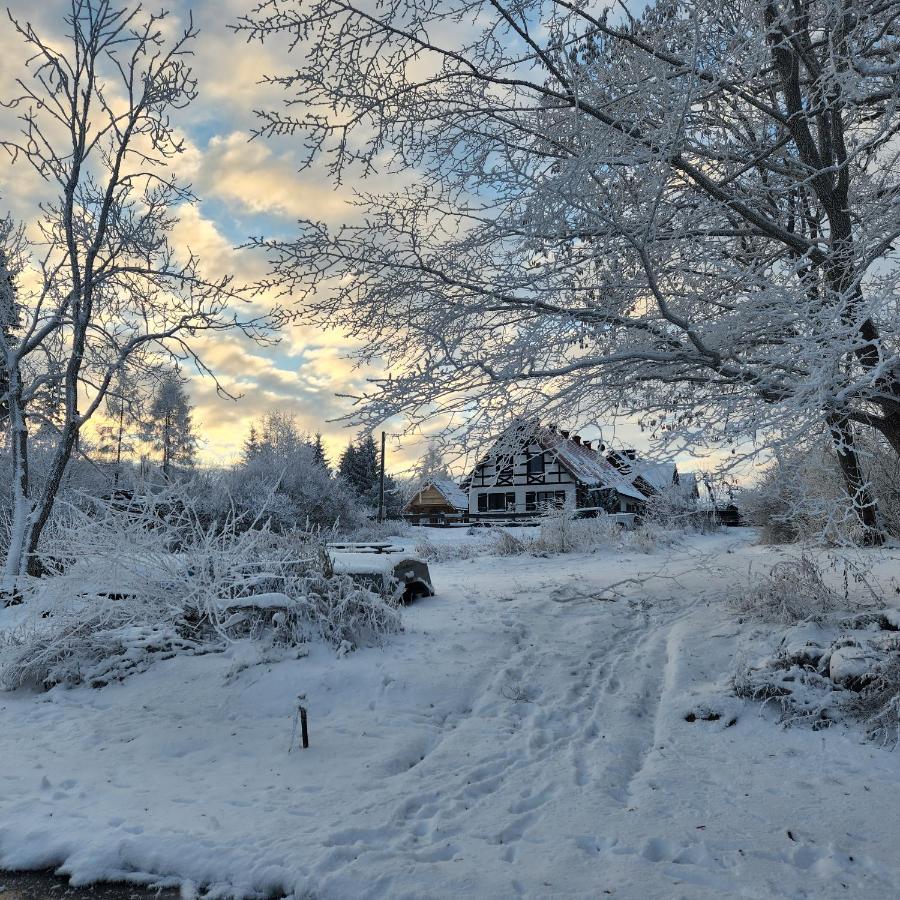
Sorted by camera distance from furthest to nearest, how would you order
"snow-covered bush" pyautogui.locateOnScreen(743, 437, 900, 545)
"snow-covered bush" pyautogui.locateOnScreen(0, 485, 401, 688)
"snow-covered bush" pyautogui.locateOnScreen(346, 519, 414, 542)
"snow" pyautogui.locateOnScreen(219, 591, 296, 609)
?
"snow-covered bush" pyautogui.locateOnScreen(346, 519, 414, 542) → "snow" pyautogui.locateOnScreen(219, 591, 296, 609) → "snow-covered bush" pyautogui.locateOnScreen(0, 485, 401, 688) → "snow-covered bush" pyautogui.locateOnScreen(743, 437, 900, 545)

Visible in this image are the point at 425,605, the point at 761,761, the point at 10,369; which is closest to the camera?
the point at 761,761

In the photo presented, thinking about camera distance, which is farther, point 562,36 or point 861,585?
point 861,585

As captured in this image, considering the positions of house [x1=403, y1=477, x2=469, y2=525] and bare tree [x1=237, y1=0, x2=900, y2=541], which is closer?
bare tree [x1=237, y1=0, x2=900, y2=541]

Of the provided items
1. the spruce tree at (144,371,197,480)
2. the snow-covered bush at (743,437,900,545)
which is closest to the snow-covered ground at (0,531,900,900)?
the snow-covered bush at (743,437,900,545)

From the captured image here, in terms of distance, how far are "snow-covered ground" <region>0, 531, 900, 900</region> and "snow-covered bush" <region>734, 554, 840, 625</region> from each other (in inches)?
11.8

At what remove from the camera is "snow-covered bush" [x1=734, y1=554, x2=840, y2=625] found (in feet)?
19.7

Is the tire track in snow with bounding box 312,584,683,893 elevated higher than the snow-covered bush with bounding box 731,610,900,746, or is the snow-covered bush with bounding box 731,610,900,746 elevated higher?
the snow-covered bush with bounding box 731,610,900,746

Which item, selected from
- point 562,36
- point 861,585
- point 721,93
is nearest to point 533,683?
point 861,585

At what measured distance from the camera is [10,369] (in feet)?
36.0

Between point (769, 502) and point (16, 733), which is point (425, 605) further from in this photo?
point (769, 502)

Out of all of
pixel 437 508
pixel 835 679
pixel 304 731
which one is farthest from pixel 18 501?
pixel 437 508

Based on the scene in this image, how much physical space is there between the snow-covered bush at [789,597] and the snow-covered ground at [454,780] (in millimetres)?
301

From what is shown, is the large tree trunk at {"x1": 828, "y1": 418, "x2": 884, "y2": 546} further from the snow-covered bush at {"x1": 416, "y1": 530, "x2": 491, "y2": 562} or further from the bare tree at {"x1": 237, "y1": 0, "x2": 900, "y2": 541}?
the snow-covered bush at {"x1": 416, "y1": 530, "x2": 491, "y2": 562}

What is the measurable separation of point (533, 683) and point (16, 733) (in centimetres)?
389
